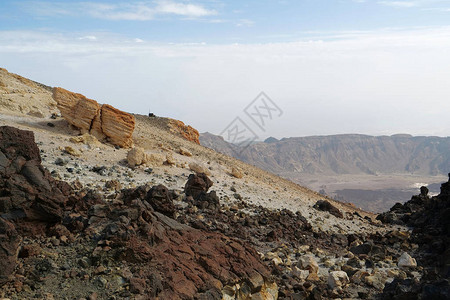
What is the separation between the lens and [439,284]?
244 inches

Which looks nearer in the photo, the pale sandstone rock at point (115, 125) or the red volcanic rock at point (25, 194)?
the red volcanic rock at point (25, 194)

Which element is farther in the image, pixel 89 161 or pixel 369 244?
pixel 89 161

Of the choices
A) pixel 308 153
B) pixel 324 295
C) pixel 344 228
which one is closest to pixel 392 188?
pixel 308 153

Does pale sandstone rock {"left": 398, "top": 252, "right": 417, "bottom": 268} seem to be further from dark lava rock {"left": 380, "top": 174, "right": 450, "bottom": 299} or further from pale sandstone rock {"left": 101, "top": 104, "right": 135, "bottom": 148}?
pale sandstone rock {"left": 101, "top": 104, "right": 135, "bottom": 148}

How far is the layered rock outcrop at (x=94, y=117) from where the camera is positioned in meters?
17.2

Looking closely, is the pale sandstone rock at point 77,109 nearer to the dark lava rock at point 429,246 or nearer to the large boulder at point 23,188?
the large boulder at point 23,188

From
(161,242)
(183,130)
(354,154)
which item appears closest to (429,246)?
(161,242)

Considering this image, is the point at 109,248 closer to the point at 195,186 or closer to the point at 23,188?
the point at 23,188

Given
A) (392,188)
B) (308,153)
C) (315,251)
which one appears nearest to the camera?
(315,251)

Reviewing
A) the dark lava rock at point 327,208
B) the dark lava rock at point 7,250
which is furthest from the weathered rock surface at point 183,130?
the dark lava rock at point 7,250

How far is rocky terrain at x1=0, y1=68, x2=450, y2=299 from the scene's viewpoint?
18.6 feet

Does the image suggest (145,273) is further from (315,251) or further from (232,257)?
(315,251)

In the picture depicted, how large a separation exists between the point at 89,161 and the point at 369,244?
993 cm

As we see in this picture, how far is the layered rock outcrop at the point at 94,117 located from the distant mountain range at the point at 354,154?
384 feet
